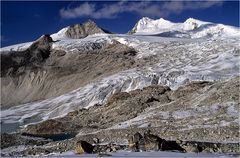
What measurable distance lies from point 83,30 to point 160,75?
9041cm

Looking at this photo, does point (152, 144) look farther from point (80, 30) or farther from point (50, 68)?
point (80, 30)

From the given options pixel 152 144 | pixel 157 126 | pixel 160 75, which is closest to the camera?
pixel 152 144

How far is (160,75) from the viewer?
306ft

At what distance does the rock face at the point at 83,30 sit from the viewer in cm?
17575

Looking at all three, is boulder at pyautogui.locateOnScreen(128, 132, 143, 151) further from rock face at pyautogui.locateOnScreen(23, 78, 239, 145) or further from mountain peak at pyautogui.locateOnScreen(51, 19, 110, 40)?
mountain peak at pyautogui.locateOnScreen(51, 19, 110, 40)

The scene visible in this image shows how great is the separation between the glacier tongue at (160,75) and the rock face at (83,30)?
58427 millimetres

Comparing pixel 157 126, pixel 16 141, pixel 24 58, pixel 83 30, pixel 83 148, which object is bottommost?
pixel 83 148

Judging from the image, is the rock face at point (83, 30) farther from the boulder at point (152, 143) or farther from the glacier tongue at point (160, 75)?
the boulder at point (152, 143)

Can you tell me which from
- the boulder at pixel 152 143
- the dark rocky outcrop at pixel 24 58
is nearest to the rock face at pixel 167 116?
the boulder at pixel 152 143

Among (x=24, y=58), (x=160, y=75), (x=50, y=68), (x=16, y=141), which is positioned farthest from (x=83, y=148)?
Answer: (x=24, y=58)

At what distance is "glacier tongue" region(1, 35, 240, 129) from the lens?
291 ft

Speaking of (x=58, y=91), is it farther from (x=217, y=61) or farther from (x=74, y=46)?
(x=217, y=61)

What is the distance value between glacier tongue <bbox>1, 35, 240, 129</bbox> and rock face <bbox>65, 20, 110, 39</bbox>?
192ft

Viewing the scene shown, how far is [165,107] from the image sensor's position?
4519cm
